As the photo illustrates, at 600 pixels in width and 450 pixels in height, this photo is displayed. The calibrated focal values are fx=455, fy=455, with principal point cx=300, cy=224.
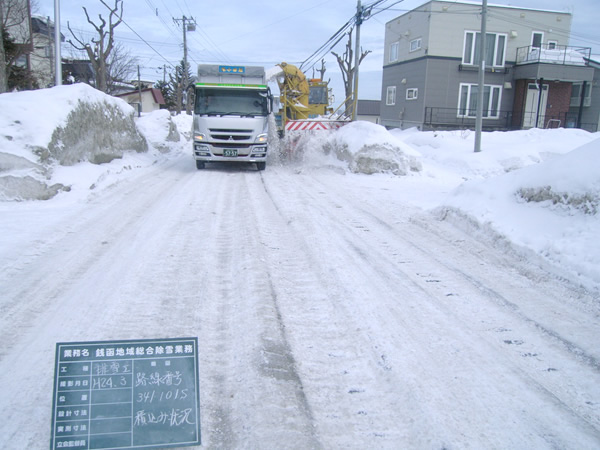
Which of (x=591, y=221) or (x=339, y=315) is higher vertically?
(x=591, y=221)

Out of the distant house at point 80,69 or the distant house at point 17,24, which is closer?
the distant house at point 17,24

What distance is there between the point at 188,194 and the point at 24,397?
7457 millimetres

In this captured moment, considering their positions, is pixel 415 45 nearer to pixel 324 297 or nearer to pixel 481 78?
pixel 481 78

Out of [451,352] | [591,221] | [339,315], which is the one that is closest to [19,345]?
[339,315]

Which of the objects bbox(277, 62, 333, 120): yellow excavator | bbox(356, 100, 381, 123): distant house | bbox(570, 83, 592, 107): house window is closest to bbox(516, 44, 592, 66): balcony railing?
bbox(570, 83, 592, 107): house window

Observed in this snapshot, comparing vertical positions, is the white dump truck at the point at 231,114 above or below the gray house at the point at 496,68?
below

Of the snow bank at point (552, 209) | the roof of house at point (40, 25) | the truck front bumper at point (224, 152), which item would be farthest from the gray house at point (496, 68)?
the roof of house at point (40, 25)

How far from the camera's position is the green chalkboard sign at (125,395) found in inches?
89.4

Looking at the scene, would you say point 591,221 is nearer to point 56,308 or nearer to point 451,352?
point 451,352

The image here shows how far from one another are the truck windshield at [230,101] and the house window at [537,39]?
76.5 feet

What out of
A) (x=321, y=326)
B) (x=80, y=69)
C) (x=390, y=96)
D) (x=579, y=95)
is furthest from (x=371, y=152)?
(x=80, y=69)

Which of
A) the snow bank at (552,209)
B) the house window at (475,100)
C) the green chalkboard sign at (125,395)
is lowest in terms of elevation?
the green chalkboard sign at (125,395)

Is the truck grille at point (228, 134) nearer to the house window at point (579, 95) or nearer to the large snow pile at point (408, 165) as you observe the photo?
the large snow pile at point (408, 165)

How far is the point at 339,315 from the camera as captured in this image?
445 centimetres
